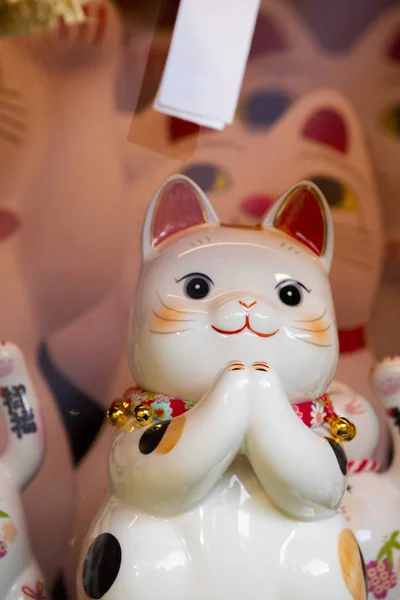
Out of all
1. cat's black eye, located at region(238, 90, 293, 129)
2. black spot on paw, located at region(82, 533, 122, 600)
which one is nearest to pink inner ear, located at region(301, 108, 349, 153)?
cat's black eye, located at region(238, 90, 293, 129)

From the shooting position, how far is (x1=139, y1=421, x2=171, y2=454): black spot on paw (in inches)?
24.4

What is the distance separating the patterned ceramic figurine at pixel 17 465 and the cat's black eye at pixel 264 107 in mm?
623

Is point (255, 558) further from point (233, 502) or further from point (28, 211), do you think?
point (28, 211)

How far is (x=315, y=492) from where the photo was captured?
602 mm

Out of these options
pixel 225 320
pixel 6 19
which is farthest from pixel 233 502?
pixel 6 19

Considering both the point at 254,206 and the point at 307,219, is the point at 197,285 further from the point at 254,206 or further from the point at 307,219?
the point at 254,206

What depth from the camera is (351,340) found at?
1.06m

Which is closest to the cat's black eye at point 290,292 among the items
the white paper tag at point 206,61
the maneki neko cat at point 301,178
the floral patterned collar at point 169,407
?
the floral patterned collar at point 169,407

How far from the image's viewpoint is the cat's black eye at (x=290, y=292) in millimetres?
681

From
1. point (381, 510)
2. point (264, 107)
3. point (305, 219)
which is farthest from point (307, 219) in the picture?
point (264, 107)

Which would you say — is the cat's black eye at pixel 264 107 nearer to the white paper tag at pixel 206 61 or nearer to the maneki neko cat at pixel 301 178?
the maneki neko cat at pixel 301 178

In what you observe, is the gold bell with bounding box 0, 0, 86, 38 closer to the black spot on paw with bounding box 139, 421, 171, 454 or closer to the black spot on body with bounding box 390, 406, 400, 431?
the black spot on paw with bounding box 139, 421, 171, 454

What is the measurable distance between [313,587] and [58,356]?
1.75 ft

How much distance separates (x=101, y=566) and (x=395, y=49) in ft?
3.21
